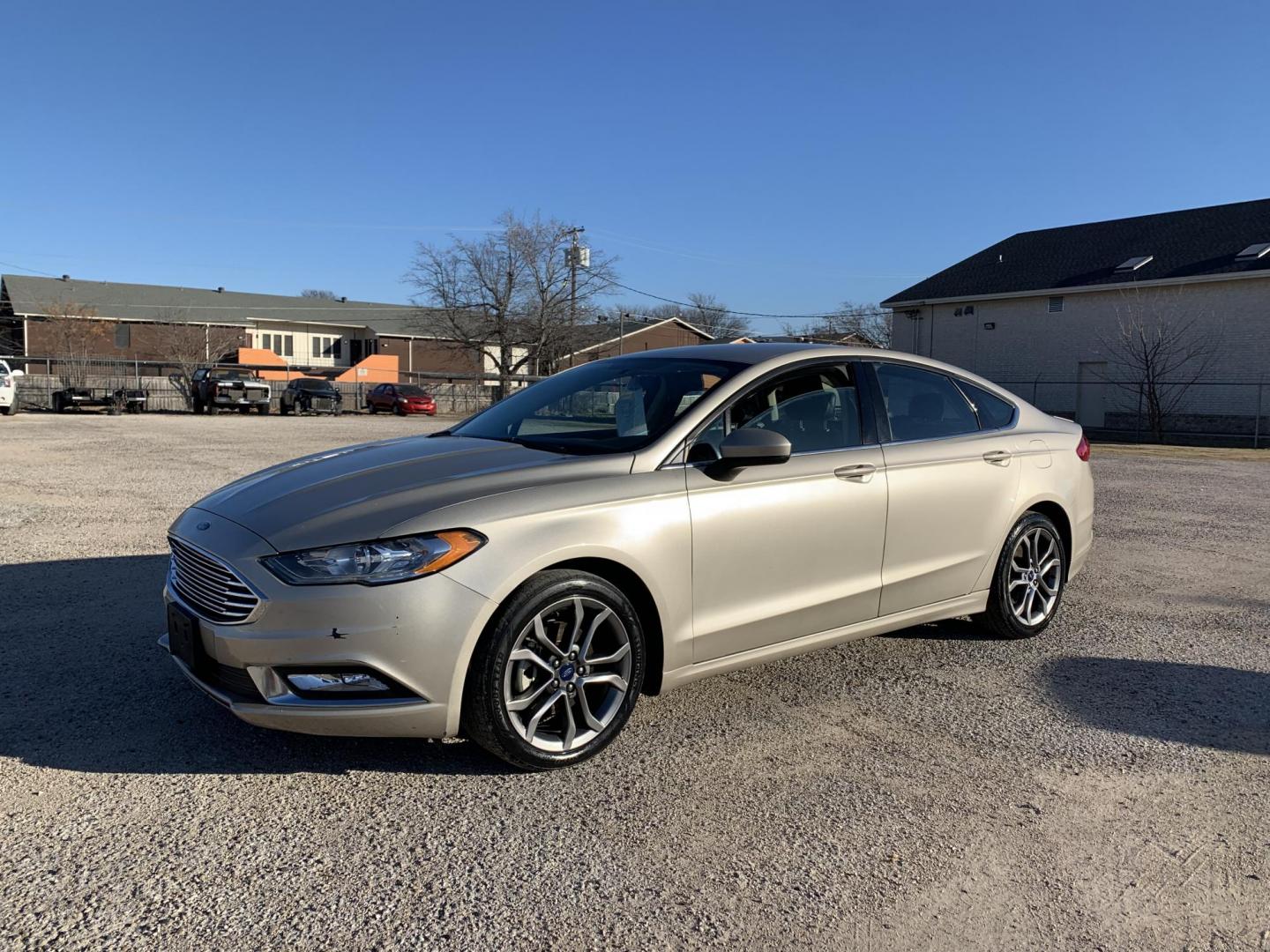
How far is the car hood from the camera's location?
323 centimetres

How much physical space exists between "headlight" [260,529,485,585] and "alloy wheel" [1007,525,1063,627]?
331 centimetres

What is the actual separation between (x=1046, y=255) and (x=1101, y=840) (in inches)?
1460

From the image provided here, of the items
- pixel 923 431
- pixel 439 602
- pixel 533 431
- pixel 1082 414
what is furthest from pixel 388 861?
pixel 1082 414

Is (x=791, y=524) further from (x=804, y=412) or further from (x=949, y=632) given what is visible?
(x=949, y=632)

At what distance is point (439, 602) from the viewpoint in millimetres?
3113

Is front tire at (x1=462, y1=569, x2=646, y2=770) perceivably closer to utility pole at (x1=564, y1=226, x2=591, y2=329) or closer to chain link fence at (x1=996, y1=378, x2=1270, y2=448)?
chain link fence at (x1=996, y1=378, x2=1270, y2=448)

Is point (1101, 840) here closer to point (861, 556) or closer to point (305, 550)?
point (861, 556)

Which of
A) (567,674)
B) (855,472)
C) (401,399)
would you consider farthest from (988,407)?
(401,399)

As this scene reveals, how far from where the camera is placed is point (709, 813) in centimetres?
314

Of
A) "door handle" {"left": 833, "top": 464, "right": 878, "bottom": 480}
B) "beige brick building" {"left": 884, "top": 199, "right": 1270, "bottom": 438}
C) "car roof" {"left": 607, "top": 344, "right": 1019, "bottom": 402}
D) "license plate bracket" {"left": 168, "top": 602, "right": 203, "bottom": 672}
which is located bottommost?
"license plate bracket" {"left": 168, "top": 602, "right": 203, "bottom": 672}

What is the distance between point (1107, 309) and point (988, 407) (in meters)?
31.3

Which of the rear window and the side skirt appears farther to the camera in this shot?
the rear window

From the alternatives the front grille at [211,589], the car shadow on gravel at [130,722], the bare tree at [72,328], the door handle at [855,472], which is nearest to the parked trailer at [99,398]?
the bare tree at [72,328]

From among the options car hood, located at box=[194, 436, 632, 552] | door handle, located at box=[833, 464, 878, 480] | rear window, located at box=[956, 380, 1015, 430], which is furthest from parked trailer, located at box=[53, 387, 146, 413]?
door handle, located at box=[833, 464, 878, 480]
